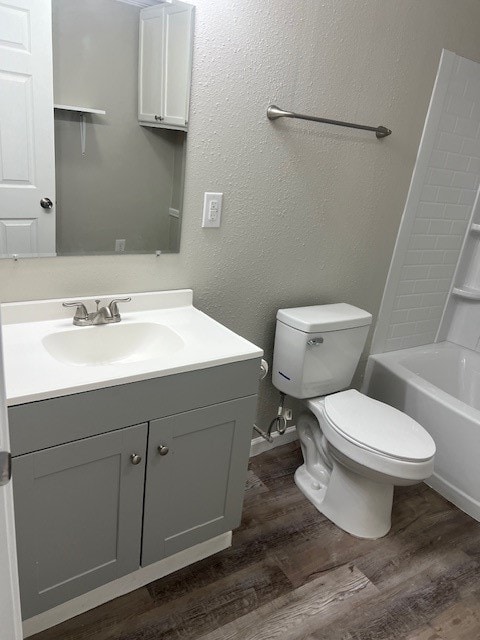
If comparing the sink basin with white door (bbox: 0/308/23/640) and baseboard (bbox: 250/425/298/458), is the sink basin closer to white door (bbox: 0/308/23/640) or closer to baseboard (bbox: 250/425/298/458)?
white door (bbox: 0/308/23/640)

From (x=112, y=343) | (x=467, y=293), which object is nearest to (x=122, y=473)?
(x=112, y=343)

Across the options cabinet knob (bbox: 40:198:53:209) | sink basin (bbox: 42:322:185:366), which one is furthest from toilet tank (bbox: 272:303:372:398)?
cabinet knob (bbox: 40:198:53:209)

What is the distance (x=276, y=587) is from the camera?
5.37 ft

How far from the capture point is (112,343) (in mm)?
1578

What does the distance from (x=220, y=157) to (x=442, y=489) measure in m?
1.79

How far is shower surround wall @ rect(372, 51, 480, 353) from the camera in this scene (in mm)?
2236

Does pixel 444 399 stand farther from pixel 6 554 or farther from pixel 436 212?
pixel 6 554

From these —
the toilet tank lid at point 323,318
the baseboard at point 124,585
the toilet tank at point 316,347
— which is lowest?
the baseboard at point 124,585

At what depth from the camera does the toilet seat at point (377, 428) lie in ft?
5.61

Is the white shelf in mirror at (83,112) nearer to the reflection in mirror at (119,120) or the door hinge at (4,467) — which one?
the reflection in mirror at (119,120)

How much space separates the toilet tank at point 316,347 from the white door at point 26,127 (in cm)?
102

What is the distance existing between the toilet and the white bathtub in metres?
0.37

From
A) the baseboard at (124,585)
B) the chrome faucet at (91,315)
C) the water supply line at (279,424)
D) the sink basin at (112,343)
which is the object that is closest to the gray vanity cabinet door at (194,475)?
the baseboard at (124,585)

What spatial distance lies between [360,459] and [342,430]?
12 centimetres
